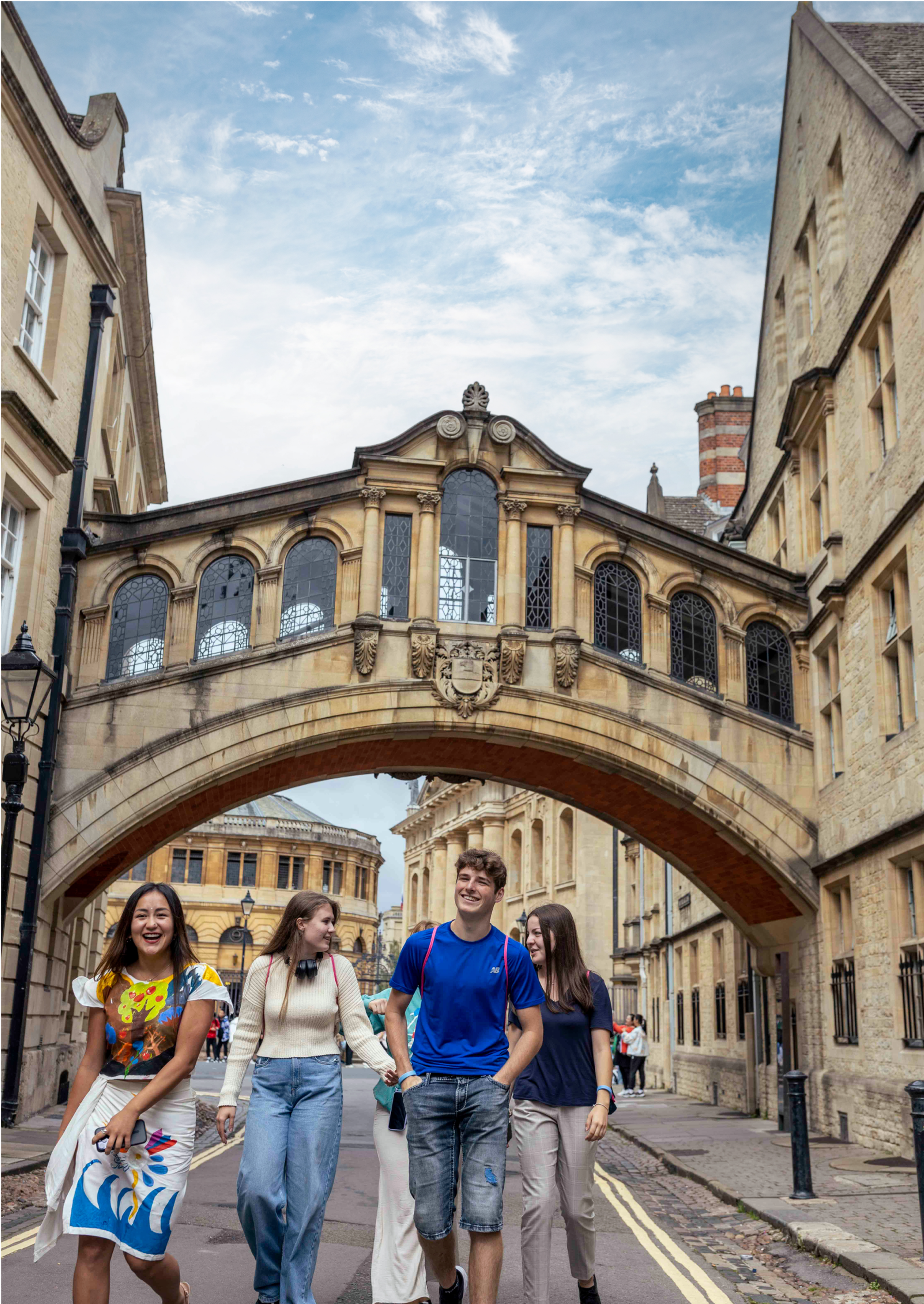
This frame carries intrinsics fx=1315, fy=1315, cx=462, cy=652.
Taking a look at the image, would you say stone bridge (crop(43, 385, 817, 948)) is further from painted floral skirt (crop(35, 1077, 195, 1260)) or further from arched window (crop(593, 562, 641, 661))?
painted floral skirt (crop(35, 1077, 195, 1260))

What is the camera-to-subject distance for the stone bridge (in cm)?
1822

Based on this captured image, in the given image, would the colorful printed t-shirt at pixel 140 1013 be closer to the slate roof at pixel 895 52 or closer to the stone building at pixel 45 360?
the stone building at pixel 45 360

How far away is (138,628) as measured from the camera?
1881 centimetres

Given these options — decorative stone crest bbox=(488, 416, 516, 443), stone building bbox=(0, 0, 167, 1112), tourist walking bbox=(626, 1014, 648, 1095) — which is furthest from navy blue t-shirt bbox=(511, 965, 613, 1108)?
tourist walking bbox=(626, 1014, 648, 1095)

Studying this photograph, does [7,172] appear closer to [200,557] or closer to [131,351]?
[200,557]

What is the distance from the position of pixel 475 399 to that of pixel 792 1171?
39.1 feet

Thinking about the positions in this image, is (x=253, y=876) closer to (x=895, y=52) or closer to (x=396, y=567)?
(x=396, y=567)

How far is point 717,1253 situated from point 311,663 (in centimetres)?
1155

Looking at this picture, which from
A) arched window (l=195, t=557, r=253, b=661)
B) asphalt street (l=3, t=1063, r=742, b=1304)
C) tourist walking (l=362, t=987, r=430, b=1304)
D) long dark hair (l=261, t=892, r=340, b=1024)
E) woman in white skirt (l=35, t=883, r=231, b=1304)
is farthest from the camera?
arched window (l=195, t=557, r=253, b=661)

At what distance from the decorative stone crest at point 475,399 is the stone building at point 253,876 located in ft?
169

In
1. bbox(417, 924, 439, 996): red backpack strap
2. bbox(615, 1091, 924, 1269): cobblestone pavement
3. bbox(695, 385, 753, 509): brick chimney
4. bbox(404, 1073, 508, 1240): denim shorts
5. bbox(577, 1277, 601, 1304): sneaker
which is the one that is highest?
bbox(695, 385, 753, 509): brick chimney

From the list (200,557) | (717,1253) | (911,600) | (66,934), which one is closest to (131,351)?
(200,557)

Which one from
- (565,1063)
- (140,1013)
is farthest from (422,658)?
(140,1013)

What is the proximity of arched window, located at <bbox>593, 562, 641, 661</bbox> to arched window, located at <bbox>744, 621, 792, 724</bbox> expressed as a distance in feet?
5.56
